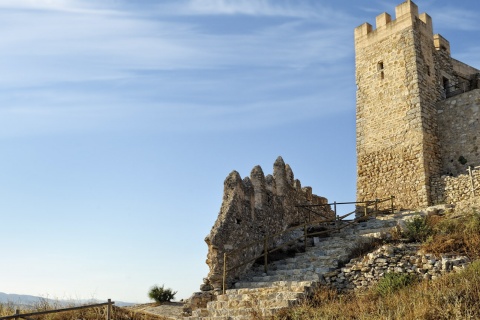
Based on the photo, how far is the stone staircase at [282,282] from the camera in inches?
470

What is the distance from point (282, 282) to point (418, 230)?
4.41 m

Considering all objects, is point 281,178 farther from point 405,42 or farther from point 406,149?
point 405,42

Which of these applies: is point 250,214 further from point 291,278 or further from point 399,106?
point 399,106

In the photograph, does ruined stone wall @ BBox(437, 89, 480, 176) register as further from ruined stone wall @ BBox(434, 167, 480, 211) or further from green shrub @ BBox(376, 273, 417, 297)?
green shrub @ BBox(376, 273, 417, 297)

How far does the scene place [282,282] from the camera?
12.9 metres

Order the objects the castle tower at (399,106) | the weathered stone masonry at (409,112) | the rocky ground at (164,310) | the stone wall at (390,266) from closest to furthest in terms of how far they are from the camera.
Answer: the stone wall at (390,266), the rocky ground at (164,310), the weathered stone masonry at (409,112), the castle tower at (399,106)

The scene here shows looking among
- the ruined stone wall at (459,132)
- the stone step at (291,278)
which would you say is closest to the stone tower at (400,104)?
the ruined stone wall at (459,132)

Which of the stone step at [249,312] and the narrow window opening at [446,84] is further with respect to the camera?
the narrow window opening at [446,84]

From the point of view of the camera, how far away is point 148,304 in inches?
680

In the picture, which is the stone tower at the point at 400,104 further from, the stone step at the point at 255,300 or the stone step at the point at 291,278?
the stone step at the point at 255,300

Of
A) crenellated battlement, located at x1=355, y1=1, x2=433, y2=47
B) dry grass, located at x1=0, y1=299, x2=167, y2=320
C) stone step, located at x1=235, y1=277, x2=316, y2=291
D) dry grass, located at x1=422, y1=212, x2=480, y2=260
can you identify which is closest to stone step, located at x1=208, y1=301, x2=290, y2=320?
stone step, located at x1=235, y1=277, x2=316, y2=291

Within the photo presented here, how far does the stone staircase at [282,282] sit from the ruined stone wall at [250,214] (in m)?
0.68

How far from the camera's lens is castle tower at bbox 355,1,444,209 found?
21.5 metres

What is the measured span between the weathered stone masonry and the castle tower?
41mm
